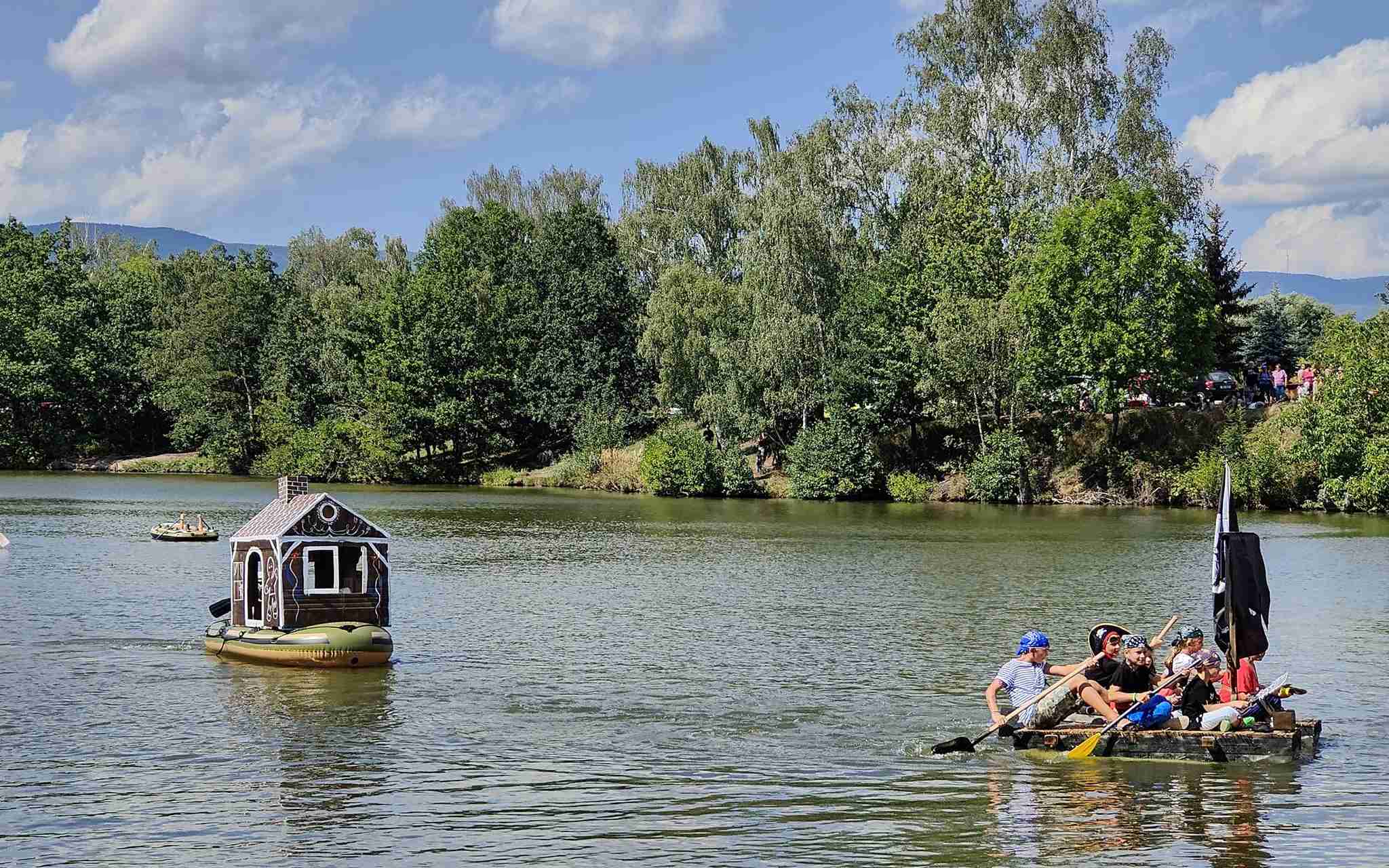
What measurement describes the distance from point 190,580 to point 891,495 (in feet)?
157

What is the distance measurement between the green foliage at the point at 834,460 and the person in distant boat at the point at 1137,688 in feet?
194

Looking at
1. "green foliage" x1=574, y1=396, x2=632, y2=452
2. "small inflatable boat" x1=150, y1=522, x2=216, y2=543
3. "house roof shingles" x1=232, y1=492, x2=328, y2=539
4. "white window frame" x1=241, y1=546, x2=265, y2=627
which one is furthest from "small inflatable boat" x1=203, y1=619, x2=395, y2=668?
"green foliage" x1=574, y1=396, x2=632, y2=452

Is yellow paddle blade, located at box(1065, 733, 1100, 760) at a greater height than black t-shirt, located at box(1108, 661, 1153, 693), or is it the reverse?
black t-shirt, located at box(1108, 661, 1153, 693)

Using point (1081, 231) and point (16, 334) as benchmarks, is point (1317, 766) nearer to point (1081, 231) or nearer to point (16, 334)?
point (1081, 231)

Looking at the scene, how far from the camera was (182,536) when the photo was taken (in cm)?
5791

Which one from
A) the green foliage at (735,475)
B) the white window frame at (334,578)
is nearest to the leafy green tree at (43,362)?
the green foliage at (735,475)

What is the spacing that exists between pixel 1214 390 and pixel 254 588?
2575 inches

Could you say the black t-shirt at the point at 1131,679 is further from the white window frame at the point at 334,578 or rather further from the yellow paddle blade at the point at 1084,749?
the white window frame at the point at 334,578

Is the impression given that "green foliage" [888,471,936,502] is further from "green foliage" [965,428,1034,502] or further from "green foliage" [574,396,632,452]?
"green foliage" [574,396,632,452]

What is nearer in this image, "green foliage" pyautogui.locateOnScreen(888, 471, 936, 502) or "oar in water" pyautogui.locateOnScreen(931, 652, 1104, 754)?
"oar in water" pyautogui.locateOnScreen(931, 652, 1104, 754)

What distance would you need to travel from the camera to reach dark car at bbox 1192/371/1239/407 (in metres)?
83.3

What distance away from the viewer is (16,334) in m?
118

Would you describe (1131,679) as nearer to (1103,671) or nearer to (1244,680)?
(1103,671)

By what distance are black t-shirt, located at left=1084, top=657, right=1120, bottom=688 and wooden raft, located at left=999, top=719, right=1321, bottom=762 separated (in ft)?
3.94
